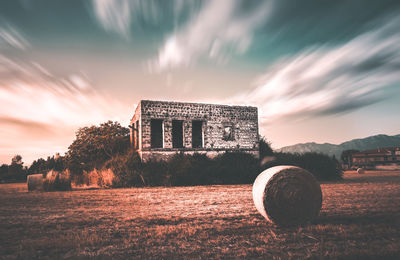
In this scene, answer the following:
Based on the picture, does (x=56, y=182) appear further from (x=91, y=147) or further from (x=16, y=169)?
(x=16, y=169)

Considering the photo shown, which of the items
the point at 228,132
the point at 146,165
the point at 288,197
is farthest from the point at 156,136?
the point at 288,197

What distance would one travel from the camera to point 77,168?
54.5 feet

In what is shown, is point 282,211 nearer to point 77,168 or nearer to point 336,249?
point 336,249

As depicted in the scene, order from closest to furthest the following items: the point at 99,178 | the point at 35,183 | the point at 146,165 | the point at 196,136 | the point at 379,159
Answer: the point at 35,183 → the point at 99,178 → the point at 146,165 → the point at 196,136 → the point at 379,159

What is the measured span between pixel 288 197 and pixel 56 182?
11.2 meters

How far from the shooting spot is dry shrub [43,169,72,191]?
11867 millimetres

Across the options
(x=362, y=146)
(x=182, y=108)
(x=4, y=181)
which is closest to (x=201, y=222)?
(x=182, y=108)

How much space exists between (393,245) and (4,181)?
91.6 feet

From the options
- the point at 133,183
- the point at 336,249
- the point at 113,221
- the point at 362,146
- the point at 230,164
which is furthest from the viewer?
the point at 362,146

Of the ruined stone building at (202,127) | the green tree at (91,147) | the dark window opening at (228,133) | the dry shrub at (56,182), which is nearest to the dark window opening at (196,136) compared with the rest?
the ruined stone building at (202,127)

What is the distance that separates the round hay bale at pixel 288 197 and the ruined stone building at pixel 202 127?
11.3 meters

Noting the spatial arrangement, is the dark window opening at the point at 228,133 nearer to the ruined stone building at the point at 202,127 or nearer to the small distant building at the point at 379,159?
the ruined stone building at the point at 202,127

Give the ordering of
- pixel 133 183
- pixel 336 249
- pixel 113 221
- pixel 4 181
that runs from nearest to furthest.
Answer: pixel 336 249 → pixel 113 221 → pixel 133 183 → pixel 4 181

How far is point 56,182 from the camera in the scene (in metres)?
11.9
